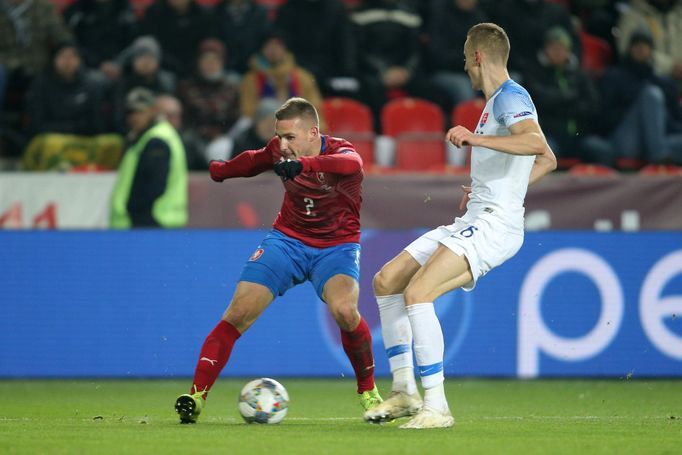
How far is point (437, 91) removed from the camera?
46.8 ft

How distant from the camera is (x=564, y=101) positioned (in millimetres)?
13750

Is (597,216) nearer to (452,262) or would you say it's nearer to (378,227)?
(378,227)

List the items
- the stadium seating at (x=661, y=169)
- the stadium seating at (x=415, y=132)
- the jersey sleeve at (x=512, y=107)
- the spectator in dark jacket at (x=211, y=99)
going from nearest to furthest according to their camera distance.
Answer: the jersey sleeve at (x=512, y=107) → the stadium seating at (x=661, y=169) → the stadium seating at (x=415, y=132) → the spectator in dark jacket at (x=211, y=99)

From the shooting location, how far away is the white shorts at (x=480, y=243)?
23.4ft

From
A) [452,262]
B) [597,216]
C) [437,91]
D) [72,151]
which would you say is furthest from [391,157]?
[452,262]

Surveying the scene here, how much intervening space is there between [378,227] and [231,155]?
194cm

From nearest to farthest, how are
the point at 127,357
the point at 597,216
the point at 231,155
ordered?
1. the point at 127,357
2. the point at 597,216
3. the point at 231,155

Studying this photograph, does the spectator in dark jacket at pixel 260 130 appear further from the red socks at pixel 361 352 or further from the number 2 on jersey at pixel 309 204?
the red socks at pixel 361 352

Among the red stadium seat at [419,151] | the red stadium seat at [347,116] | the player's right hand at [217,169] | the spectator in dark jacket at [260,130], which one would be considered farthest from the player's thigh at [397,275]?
the red stadium seat at [347,116]

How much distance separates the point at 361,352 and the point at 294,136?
1371 mm

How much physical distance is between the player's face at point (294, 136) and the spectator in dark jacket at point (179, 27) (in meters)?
7.11

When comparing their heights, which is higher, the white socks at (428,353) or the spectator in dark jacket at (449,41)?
the spectator in dark jacket at (449,41)

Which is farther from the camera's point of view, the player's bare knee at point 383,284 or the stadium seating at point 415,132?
the stadium seating at point 415,132

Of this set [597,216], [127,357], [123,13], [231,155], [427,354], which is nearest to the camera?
[427,354]
